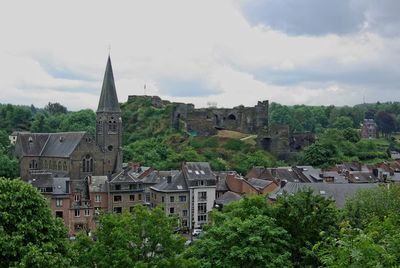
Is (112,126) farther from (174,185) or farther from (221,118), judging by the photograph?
(221,118)

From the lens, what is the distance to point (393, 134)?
17488cm

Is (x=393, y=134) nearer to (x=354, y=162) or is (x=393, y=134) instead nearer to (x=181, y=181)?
(x=354, y=162)

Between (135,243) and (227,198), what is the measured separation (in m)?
41.5

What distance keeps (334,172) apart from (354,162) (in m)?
19.3

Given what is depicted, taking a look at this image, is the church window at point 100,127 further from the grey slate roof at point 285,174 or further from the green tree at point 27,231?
the green tree at point 27,231

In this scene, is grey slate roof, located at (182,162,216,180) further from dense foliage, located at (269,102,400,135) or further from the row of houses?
dense foliage, located at (269,102,400,135)

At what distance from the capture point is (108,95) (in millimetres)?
84125

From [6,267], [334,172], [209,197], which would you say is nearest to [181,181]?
[209,197]

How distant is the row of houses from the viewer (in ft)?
187

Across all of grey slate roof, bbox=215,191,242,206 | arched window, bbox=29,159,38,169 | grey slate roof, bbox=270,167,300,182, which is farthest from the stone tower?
grey slate roof, bbox=270,167,300,182

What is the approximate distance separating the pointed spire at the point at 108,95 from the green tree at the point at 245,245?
5898cm

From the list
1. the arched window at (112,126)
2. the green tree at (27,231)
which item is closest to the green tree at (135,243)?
the green tree at (27,231)

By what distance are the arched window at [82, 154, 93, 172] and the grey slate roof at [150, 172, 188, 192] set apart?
1787 cm

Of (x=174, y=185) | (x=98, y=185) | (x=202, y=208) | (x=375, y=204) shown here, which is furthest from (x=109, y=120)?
(x=375, y=204)
